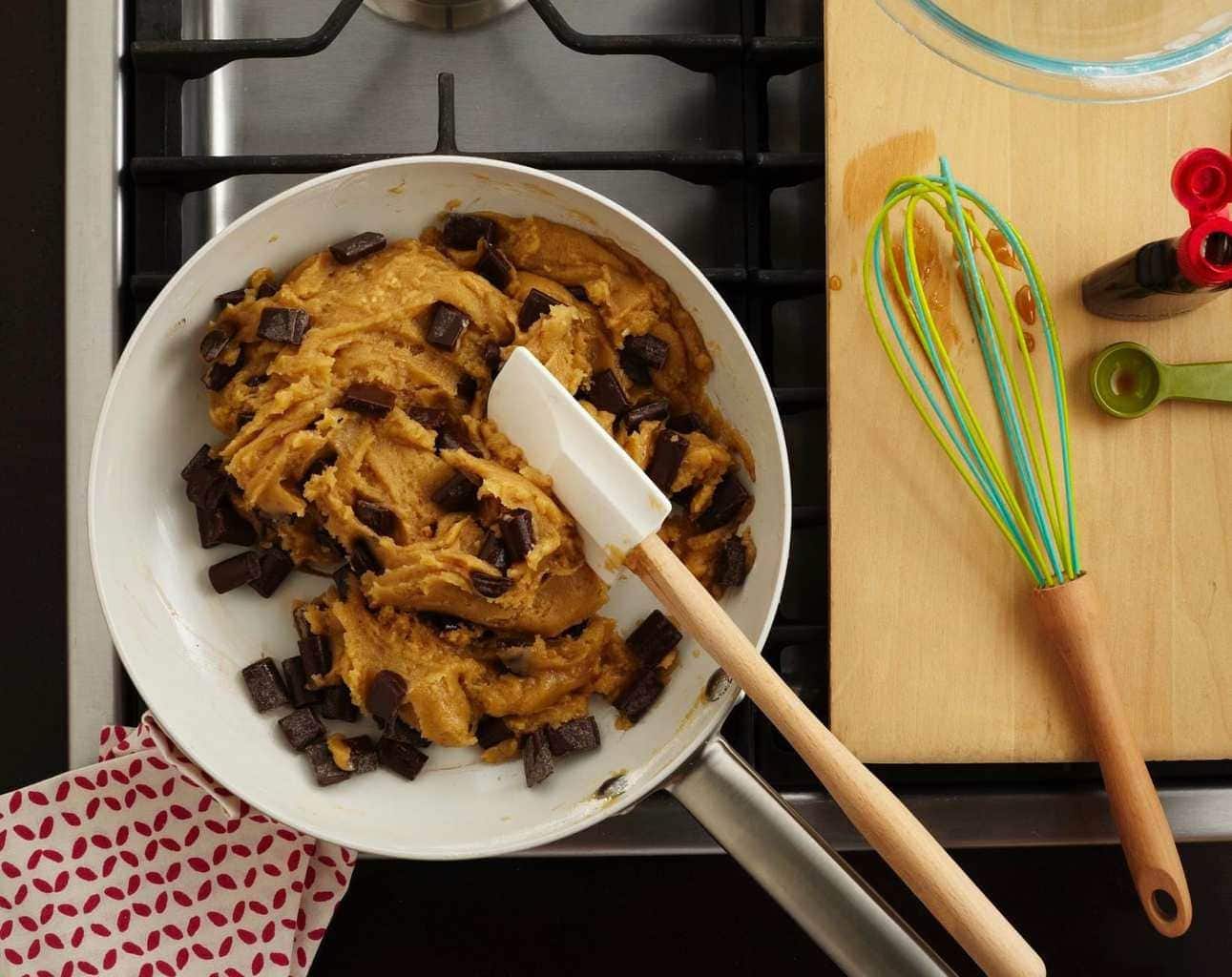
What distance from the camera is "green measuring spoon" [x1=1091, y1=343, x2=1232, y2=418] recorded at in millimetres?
1075

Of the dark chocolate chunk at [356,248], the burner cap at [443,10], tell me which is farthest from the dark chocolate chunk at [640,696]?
the burner cap at [443,10]

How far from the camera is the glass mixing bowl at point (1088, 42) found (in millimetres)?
767

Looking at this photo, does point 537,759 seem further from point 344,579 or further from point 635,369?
point 635,369

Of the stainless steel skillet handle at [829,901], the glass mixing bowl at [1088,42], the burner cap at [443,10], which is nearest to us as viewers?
the glass mixing bowl at [1088,42]

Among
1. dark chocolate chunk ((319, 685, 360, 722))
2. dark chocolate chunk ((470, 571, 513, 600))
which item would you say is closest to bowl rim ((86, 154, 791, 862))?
dark chocolate chunk ((319, 685, 360, 722))

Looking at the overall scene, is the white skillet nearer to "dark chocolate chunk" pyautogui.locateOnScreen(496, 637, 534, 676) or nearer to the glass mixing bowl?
"dark chocolate chunk" pyautogui.locateOnScreen(496, 637, 534, 676)

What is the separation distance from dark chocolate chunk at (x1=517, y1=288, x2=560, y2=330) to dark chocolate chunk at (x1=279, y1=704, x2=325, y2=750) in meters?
0.41

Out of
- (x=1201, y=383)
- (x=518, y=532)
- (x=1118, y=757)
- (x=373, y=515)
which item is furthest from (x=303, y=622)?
(x=1201, y=383)

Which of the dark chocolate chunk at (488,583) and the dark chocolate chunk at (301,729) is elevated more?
the dark chocolate chunk at (488,583)

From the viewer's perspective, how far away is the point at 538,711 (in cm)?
105

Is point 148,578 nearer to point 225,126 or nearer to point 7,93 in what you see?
point 225,126

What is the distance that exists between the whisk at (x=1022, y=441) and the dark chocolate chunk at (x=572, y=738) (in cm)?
42

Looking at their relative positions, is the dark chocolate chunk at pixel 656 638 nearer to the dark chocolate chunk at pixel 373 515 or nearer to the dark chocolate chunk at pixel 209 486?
the dark chocolate chunk at pixel 373 515

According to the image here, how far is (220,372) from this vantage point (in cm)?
102
